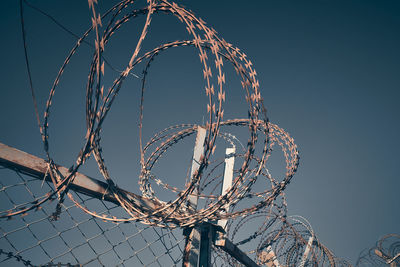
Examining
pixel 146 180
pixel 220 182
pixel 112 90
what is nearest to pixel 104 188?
pixel 112 90

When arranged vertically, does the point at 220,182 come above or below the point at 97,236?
above

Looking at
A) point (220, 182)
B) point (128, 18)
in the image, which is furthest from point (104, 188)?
point (220, 182)

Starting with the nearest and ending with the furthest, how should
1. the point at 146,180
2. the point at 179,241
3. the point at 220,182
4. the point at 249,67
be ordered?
1. the point at 179,241
2. the point at 249,67
3. the point at 146,180
4. the point at 220,182

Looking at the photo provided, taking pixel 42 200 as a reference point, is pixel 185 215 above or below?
below

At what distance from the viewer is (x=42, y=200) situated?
1960 millimetres

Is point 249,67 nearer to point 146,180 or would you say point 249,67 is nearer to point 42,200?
point 146,180

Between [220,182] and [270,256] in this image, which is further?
[270,256]

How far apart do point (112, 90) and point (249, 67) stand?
1795 mm

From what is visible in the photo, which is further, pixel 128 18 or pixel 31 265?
pixel 128 18

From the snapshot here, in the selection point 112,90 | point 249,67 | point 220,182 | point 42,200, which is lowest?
point 42,200

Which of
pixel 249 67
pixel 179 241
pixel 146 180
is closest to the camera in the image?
pixel 179 241

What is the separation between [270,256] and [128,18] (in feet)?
20.1

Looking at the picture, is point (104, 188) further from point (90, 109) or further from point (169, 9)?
point (169, 9)

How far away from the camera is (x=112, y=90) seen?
2.67m
